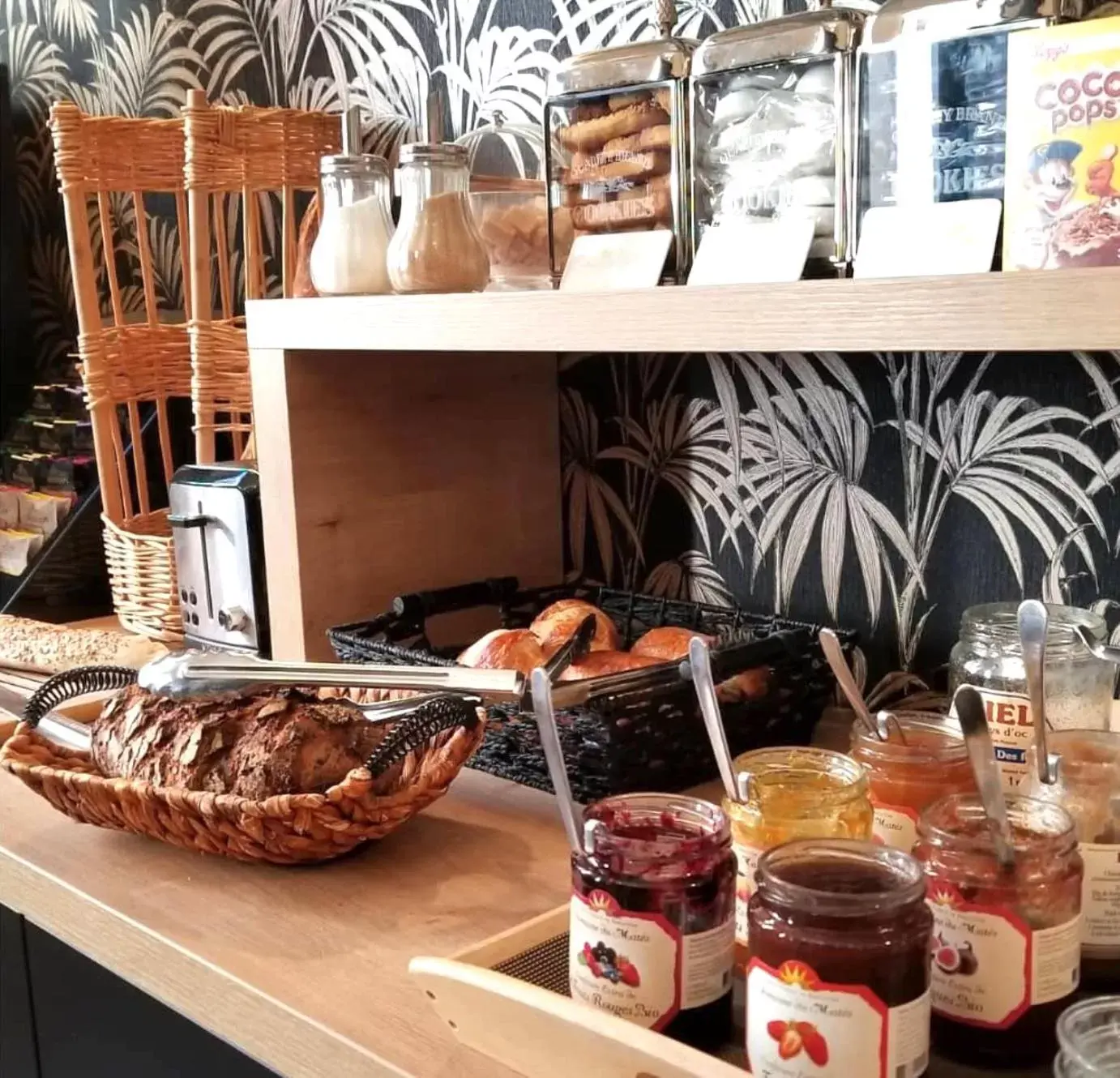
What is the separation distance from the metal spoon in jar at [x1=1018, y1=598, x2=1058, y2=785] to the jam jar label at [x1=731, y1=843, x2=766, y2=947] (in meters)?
0.18

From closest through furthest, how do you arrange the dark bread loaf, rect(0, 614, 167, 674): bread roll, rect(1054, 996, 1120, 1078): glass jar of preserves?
1. rect(1054, 996, 1120, 1078): glass jar of preserves
2. the dark bread loaf
3. rect(0, 614, 167, 674): bread roll

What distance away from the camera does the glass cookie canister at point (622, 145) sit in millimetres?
1108

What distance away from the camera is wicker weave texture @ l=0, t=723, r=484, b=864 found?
3.08ft

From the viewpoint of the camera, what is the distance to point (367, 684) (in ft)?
3.22

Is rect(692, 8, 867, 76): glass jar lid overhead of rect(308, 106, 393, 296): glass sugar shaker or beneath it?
overhead

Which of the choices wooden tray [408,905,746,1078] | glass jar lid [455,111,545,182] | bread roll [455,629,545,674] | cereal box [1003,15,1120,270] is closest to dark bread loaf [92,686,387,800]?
bread roll [455,629,545,674]

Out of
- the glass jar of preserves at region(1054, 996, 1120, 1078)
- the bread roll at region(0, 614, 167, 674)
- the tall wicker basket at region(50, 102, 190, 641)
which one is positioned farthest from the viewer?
the tall wicker basket at region(50, 102, 190, 641)

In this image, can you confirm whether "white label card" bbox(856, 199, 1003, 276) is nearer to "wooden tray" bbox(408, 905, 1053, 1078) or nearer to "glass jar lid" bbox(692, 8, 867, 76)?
"glass jar lid" bbox(692, 8, 867, 76)

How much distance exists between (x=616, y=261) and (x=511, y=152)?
445 millimetres

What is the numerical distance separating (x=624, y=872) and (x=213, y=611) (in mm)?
994

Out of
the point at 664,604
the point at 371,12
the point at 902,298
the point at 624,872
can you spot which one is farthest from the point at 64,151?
the point at 624,872

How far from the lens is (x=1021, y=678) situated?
39.4 inches

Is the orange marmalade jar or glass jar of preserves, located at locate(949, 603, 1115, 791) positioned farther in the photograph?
glass jar of preserves, located at locate(949, 603, 1115, 791)

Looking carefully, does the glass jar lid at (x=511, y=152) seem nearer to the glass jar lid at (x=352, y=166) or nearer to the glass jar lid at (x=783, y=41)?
the glass jar lid at (x=352, y=166)
